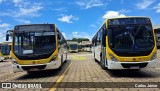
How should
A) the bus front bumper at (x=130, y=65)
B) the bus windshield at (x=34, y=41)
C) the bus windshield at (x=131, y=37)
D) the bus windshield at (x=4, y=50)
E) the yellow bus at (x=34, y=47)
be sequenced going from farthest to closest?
the bus windshield at (x=4, y=50)
the bus windshield at (x=34, y=41)
the yellow bus at (x=34, y=47)
the bus windshield at (x=131, y=37)
the bus front bumper at (x=130, y=65)

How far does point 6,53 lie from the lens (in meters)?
44.2

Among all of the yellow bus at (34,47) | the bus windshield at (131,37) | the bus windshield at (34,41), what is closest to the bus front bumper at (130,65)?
the bus windshield at (131,37)

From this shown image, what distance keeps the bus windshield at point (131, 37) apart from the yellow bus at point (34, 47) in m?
3.44

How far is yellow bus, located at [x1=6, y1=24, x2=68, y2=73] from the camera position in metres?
14.1

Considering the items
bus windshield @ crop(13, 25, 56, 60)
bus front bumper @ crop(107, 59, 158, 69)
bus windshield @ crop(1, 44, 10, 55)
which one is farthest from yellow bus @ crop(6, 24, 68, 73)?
bus windshield @ crop(1, 44, 10, 55)

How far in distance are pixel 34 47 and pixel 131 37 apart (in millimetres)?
5300

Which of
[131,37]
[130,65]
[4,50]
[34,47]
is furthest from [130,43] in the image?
[4,50]

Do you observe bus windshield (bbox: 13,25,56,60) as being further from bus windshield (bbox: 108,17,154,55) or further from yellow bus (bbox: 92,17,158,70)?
bus windshield (bbox: 108,17,154,55)

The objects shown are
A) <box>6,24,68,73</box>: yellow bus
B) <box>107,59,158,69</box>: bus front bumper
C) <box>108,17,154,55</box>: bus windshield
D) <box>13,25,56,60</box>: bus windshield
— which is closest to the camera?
<box>107,59,158,69</box>: bus front bumper

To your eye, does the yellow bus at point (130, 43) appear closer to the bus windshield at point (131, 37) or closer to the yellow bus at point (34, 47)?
the bus windshield at point (131, 37)

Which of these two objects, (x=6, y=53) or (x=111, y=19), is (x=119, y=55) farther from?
(x=6, y=53)

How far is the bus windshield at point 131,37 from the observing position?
12.9 m

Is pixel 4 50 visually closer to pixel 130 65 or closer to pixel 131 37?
pixel 131 37

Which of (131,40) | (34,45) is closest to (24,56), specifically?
(34,45)
